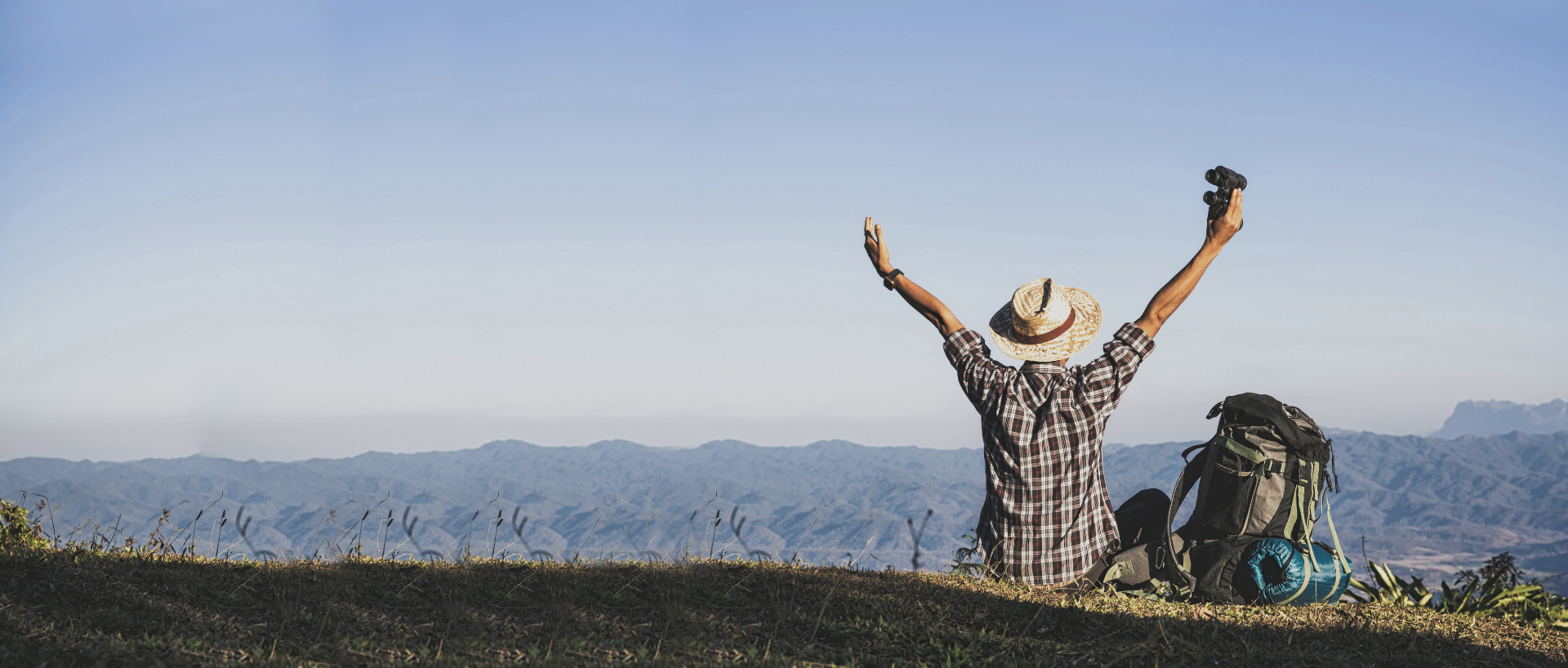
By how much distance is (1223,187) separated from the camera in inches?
250

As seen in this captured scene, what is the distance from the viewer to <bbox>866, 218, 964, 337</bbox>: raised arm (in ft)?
21.6

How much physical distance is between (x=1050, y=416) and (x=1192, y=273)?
51.4 inches

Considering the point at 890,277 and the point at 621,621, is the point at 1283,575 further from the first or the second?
the point at 621,621

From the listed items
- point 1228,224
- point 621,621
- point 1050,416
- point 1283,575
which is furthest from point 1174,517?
point 621,621

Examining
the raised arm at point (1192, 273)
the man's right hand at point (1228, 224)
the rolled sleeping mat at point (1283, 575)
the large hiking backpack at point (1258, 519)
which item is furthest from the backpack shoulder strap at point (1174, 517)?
the man's right hand at point (1228, 224)

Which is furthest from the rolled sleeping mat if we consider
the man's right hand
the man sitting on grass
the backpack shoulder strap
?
the man's right hand

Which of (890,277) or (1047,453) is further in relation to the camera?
(890,277)

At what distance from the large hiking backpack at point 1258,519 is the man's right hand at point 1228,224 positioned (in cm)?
102

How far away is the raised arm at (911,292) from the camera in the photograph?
21.6 feet

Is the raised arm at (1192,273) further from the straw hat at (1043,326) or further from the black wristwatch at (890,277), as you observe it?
the black wristwatch at (890,277)

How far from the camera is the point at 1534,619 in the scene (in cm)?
704

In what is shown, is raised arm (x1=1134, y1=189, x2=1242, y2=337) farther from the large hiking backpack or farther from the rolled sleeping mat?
the rolled sleeping mat

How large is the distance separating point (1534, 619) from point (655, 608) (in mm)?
6359

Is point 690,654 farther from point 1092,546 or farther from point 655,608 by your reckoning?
point 1092,546
